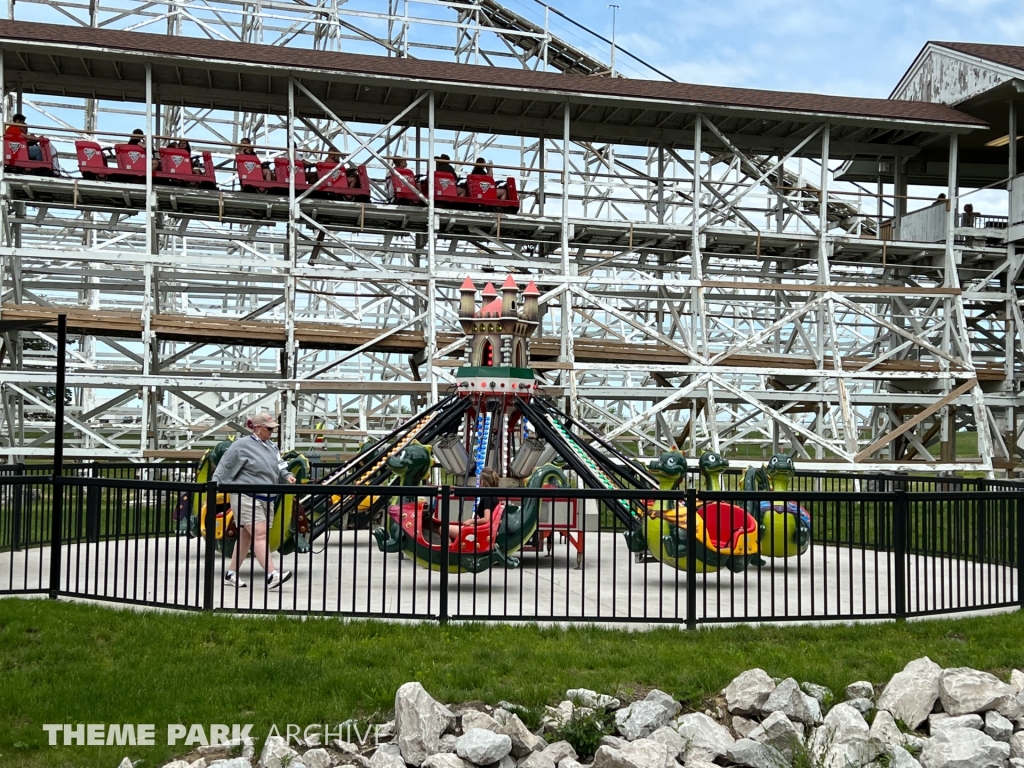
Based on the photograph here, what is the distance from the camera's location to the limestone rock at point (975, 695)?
23.9 feet

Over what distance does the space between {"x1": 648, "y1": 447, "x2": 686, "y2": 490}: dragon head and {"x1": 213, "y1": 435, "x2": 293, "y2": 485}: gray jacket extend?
14.2ft

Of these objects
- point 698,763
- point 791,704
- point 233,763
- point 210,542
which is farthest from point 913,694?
point 210,542

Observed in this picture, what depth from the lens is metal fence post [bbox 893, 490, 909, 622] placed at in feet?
30.3

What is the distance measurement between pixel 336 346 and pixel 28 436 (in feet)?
59.4

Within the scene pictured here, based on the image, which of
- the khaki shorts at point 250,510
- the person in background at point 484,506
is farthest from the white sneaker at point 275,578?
the person in background at point 484,506

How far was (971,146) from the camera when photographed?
31812 mm

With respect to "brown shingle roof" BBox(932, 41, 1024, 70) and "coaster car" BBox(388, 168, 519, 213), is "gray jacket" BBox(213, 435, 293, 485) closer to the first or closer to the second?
"coaster car" BBox(388, 168, 519, 213)

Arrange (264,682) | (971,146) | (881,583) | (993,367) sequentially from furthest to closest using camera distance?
1. (971,146)
2. (993,367)
3. (881,583)
4. (264,682)

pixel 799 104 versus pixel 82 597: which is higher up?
pixel 799 104

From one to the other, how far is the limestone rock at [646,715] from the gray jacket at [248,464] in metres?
Result: 4.54

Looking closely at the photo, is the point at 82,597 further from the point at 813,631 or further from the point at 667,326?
the point at 667,326

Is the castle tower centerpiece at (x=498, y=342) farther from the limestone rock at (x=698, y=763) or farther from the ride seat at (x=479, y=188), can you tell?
the ride seat at (x=479, y=188)

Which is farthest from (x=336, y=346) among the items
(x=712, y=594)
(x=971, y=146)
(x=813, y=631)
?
(x=971, y=146)

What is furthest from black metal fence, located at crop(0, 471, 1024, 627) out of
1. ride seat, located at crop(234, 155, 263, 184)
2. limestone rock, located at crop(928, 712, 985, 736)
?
ride seat, located at crop(234, 155, 263, 184)
